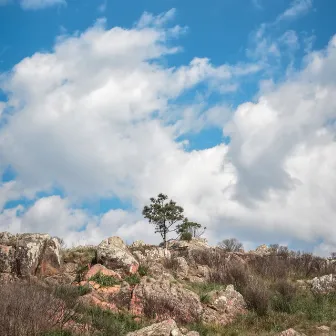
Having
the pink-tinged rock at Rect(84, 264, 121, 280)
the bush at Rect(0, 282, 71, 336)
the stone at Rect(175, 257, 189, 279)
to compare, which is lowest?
the bush at Rect(0, 282, 71, 336)

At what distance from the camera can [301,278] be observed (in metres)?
25.0

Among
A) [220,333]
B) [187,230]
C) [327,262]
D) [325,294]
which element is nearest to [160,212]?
[187,230]

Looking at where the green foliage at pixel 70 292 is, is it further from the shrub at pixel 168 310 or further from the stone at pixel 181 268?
the stone at pixel 181 268

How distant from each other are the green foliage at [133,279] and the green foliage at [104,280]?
570 mm

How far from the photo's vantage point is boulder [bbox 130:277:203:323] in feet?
49.1

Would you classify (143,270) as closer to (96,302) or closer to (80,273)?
(80,273)

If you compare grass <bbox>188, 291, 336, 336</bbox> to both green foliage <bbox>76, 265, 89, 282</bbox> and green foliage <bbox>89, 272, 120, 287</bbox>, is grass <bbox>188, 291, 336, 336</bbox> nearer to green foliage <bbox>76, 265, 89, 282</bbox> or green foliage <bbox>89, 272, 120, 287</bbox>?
green foliage <bbox>89, 272, 120, 287</bbox>

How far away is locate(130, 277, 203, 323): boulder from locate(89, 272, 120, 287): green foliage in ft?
4.06

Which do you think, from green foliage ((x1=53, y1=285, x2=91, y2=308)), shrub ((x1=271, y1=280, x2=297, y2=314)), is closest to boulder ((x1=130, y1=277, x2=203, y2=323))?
green foliage ((x1=53, y1=285, x2=91, y2=308))

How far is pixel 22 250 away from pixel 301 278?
54.7ft

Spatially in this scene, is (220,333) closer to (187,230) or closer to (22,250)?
(22,250)

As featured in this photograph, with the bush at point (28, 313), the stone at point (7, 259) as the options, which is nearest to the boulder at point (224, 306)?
the bush at point (28, 313)

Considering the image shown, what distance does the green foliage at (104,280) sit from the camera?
16.8 metres

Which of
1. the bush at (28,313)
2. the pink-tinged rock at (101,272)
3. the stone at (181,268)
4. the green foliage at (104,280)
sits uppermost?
the stone at (181,268)
